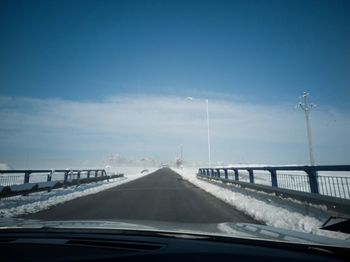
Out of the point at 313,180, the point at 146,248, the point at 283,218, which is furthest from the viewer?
the point at 313,180

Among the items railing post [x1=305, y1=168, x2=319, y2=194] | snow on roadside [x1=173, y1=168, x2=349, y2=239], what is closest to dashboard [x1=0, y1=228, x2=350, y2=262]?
A: snow on roadside [x1=173, y1=168, x2=349, y2=239]

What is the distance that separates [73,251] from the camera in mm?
3277

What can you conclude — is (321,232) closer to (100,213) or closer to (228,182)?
(100,213)

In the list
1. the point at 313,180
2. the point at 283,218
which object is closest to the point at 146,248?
the point at 283,218

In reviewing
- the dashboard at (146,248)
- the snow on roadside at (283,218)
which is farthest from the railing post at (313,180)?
the dashboard at (146,248)

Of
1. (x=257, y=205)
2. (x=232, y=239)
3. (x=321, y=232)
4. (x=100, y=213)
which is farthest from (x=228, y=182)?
(x=232, y=239)

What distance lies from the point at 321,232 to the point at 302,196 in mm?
2339

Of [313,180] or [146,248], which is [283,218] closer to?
[313,180]

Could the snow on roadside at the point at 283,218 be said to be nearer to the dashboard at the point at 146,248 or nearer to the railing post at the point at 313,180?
the railing post at the point at 313,180

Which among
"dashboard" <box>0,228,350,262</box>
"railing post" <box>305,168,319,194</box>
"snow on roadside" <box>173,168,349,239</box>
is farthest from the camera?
"railing post" <box>305,168,319,194</box>

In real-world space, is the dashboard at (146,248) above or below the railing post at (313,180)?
below

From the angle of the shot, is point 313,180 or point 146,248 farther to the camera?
point 313,180

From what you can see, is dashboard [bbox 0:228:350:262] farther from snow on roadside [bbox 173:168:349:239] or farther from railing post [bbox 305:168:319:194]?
railing post [bbox 305:168:319:194]

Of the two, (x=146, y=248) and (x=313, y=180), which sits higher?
(x=313, y=180)
